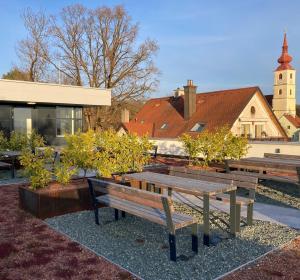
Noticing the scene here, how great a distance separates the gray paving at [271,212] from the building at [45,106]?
12.1 metres

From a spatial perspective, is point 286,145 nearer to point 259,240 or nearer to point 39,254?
point 259,240

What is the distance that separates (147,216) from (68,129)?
16.1 m

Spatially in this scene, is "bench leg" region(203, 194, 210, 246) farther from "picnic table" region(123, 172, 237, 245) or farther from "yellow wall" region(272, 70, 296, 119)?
"yellow wall" region(272, 70, 296, 119)

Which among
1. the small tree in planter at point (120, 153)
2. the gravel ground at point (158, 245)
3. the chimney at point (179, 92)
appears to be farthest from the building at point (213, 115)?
the gravel ground at point (158, 245)

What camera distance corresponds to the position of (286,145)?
45.2 ft

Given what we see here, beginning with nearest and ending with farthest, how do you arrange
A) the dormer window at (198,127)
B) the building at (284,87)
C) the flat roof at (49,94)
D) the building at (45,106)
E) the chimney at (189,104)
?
the flat roof at (49,94) → the building at (45,106) → the dormer window at (198,127) → the chimney at (189,104) → the building at (284,87)

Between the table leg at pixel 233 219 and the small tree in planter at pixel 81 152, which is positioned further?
the small tree in planter at pixel 81 152

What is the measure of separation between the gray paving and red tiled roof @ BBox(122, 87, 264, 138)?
18890mm

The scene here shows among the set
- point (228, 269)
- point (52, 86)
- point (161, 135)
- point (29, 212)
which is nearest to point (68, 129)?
point (52, 86)

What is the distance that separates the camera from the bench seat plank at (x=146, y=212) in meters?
4.58

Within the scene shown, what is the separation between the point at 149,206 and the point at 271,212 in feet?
10.4

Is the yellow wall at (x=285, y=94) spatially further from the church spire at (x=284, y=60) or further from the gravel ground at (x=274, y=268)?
the gravel ground at (x=274, y=268)

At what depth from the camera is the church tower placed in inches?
2717

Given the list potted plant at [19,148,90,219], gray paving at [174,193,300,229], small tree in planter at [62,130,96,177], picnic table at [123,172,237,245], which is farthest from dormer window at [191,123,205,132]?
picnic table at [123,172,237,245]
